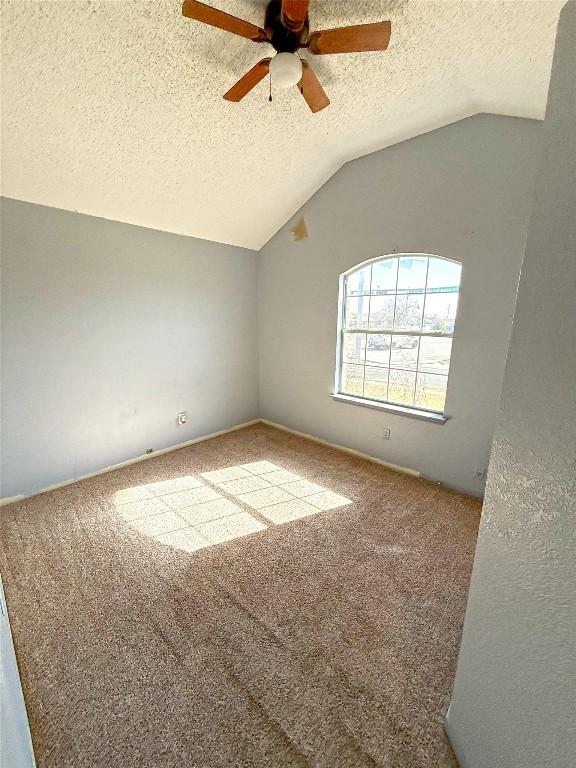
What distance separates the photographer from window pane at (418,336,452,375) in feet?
8.90

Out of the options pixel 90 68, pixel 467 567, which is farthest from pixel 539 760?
pixel 90 68

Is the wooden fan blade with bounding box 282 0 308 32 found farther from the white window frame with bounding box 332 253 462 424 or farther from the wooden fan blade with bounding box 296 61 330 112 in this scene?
the white window frame with bounding box 332 253 462 424

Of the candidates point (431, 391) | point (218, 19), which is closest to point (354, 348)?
point (431, 391)

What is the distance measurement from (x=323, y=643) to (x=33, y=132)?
324 cm

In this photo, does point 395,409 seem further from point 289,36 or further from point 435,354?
point 289,36

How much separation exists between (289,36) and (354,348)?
2364mm

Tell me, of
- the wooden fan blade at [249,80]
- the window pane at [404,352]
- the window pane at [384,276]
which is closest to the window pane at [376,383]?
the window pane at [404,352]

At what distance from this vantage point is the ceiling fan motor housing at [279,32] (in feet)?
5.05

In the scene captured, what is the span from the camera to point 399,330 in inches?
118

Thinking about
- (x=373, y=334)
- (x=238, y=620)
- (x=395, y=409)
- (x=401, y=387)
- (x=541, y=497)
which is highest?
(x=373, y=334)

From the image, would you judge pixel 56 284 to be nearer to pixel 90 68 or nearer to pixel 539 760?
pixel 90 68

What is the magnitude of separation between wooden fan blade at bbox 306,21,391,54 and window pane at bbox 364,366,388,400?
2302 millimetres

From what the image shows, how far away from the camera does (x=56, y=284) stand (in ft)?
8.41

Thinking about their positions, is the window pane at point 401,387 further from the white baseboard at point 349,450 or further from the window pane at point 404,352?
the white baseboard at point 349,450
